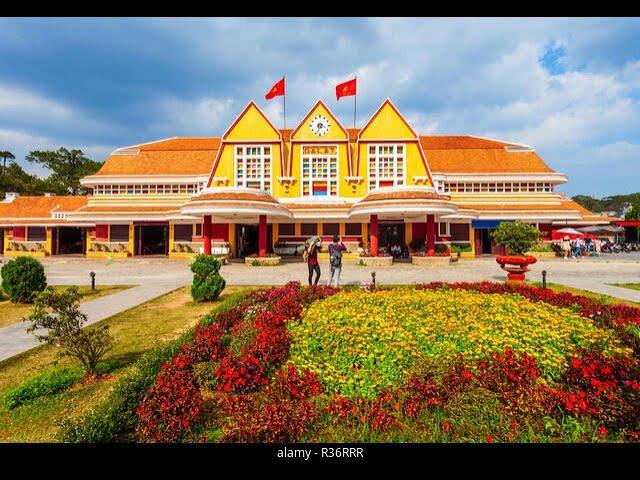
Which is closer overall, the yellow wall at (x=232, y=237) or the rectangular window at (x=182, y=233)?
the yellow wall at (x=232, y=237)

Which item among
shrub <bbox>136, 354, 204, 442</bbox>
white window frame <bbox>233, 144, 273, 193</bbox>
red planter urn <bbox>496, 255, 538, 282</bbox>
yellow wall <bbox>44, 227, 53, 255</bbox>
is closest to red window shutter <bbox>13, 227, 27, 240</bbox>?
yellow wall <bbox>44, 227, 53, 255</bbox>

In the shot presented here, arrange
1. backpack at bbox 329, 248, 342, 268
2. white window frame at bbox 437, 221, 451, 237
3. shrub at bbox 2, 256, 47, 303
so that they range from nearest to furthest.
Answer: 1. shrub at bbox 2, 256, 47, 303
2. backpack at bbox 329, 248, 342, 268
3. white window frame at bbox 437, 221, 451, 237

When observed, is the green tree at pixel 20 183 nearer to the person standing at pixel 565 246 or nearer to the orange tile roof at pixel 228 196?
the orange tile roof at pixel 228 196

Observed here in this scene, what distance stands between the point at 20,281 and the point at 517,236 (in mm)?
18667

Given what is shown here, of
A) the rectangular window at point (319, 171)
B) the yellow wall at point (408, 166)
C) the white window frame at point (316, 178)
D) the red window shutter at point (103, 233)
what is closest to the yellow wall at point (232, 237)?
the white window frame at point (316, 178)

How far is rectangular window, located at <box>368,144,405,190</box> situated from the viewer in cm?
2736

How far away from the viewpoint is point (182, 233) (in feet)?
88.9

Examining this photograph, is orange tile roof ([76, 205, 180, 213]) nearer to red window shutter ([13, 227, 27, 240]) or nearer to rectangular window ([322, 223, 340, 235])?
red window shutter ([13, 227, 27, 240])

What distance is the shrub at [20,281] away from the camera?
10078 mm

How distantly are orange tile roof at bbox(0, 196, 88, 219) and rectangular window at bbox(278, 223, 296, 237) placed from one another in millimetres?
19464

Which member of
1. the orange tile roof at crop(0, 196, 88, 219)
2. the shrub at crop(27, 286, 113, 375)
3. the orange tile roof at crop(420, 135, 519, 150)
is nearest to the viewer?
the shrub at crop(27, 286, 113, 375)

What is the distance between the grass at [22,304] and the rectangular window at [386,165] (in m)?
20.2

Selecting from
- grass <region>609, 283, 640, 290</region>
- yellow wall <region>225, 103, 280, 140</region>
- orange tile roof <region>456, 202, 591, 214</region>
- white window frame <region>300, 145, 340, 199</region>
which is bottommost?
grass <region>609, 283, 640, 290</region>
